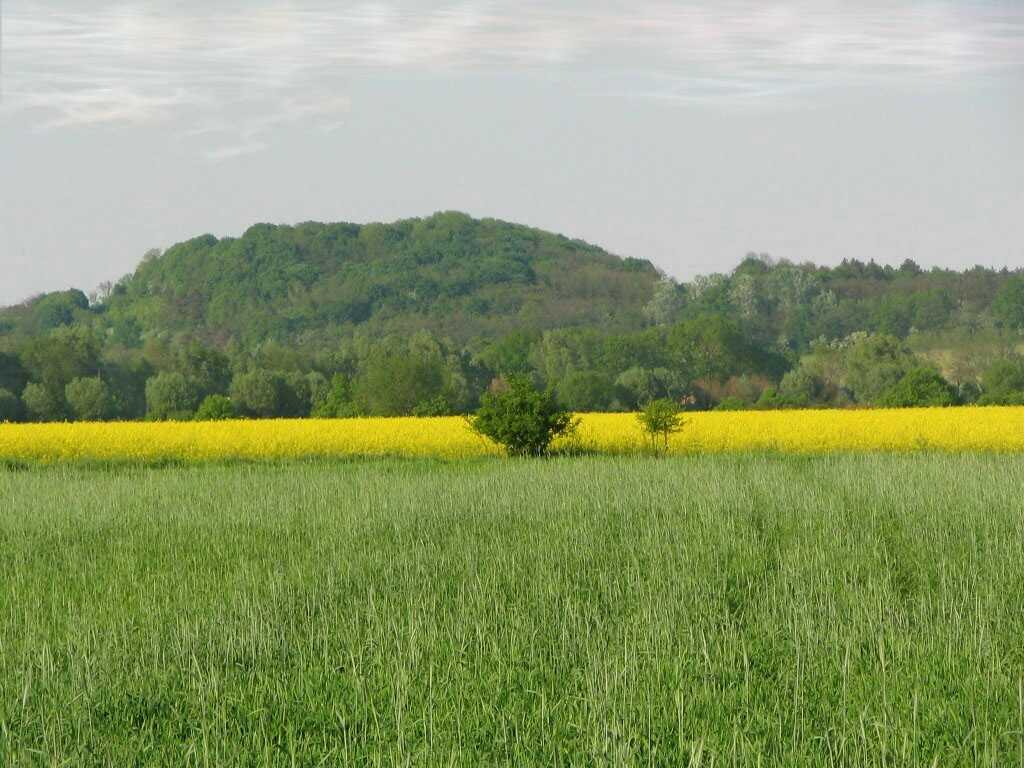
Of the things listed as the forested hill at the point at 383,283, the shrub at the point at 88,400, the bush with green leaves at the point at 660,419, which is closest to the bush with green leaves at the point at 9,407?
the shrub at the point at 88,400

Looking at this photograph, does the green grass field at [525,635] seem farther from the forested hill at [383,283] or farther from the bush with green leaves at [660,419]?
the forested hill at [383,283]

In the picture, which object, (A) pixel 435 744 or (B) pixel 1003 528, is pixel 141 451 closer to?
(B) pixel 1003 528

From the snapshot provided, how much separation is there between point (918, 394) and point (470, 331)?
251 feet

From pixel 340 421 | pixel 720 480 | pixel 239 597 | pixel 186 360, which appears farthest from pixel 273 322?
pixel 239 597

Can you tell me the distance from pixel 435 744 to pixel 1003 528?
8.62m

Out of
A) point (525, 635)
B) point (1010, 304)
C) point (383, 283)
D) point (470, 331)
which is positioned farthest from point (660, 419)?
point (383, 283)

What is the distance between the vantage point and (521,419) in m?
28.4

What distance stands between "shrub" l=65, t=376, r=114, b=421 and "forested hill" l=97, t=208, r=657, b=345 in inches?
2417

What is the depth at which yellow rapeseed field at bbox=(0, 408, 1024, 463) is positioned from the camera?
3081cm

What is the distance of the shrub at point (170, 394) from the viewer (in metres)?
57.0

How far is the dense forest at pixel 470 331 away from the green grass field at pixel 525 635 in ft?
106

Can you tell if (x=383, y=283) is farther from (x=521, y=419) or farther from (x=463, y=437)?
(x=521, y=419)

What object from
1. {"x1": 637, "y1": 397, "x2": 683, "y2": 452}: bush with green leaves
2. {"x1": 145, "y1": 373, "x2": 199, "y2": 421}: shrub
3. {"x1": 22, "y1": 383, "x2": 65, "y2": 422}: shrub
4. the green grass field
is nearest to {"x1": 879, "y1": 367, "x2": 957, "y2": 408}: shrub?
{"x1": 637, "y1": 397, "x2": 683, "y2": 452}: bush with green leaves

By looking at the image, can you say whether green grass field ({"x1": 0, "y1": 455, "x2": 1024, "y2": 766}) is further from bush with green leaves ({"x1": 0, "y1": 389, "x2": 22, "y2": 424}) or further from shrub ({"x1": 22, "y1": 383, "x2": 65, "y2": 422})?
shrub ({"x1": 22, "y1": 383, "x2": 65, "y2": 422})
